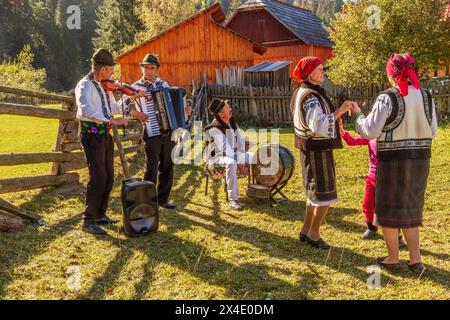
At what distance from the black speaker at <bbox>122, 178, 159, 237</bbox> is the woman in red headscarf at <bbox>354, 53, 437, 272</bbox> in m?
2.56

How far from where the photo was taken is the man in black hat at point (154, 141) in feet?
21.0

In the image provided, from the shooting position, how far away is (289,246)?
5270mm

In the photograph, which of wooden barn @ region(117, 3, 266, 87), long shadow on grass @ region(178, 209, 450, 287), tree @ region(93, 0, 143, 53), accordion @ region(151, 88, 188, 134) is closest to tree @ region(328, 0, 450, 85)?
wooden barn @ region(117, 3, 266, 87)

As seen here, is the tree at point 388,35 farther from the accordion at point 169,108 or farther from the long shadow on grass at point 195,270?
the long shadow on grass at point 195,270

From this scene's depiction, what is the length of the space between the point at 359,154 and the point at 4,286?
840cm

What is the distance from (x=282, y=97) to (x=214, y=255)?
12431 mm

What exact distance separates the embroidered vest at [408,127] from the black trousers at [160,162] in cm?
338

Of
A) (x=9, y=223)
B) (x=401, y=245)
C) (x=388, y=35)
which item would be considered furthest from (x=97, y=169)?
(x=388, y=35)

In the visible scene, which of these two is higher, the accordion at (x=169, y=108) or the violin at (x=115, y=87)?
the violin at (x=115, y=87)

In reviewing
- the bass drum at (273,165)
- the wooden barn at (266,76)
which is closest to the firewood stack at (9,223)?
the bass drum at (273,165)

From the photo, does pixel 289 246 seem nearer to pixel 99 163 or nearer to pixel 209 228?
Result: pixel 209 228

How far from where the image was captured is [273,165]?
7.00 m

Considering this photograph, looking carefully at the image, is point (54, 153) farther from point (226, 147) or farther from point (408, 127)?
point (408, 127)
